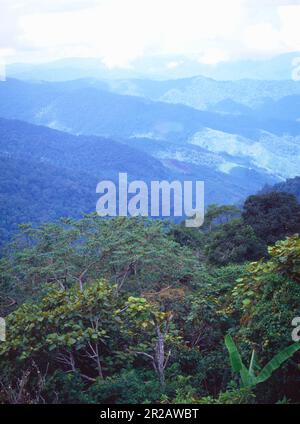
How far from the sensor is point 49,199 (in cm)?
6725

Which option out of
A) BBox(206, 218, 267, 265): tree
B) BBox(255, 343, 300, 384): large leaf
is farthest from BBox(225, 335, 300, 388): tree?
BBox(206, 218, 267, 265): tree

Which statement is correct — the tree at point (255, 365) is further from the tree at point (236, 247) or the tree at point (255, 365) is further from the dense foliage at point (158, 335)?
the tree at point (236, 247)

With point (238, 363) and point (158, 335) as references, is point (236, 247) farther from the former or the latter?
point (238, 363)

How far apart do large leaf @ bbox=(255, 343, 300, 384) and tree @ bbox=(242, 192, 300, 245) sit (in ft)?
26.3

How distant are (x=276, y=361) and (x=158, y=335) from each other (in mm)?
1524

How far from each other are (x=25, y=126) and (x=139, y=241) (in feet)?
354

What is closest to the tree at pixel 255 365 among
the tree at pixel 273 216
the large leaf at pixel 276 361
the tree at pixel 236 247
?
the large leaf at pixel 276 361

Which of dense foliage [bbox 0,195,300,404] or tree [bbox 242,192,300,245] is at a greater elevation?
tree [bbox 242,192,300,245]

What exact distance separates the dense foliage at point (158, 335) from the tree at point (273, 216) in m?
3.69

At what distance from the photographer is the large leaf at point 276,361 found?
4215mm

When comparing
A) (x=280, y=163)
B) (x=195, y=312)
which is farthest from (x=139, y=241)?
(x=280, y=163)

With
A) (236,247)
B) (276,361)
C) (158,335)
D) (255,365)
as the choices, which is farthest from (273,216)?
(276,361)

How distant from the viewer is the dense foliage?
4570mm

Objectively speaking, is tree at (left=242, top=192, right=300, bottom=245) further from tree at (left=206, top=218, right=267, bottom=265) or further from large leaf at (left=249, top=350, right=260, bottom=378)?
large leaf at (left=249, top=350, right=260, bottom=378)
